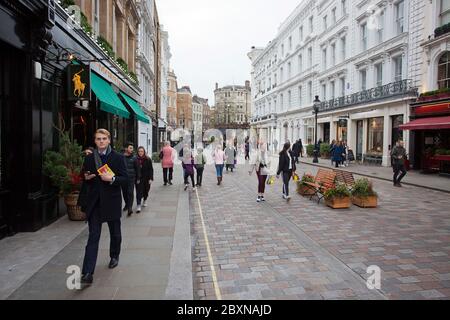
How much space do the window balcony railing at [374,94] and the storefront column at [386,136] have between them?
1.30 meters

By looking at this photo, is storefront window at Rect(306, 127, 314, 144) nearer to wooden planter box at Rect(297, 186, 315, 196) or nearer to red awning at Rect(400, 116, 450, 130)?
red awning at Rect(400, 116, 450, 130)

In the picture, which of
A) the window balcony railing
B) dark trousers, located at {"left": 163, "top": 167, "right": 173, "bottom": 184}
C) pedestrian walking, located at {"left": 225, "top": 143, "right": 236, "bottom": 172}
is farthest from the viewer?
the window balcony railing

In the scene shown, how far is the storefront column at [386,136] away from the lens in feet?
74.7

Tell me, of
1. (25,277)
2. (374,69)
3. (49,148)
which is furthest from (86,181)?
(374,69)

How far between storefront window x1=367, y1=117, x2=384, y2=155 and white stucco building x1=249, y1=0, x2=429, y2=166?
4 cm

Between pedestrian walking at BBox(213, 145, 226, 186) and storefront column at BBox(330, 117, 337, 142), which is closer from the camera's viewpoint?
pedestrian walking at BBox(213, 145, 226, 186)

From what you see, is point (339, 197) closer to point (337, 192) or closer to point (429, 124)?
point (337, 192)

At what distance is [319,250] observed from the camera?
18.4 ft

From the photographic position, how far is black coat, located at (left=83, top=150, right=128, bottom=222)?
14.1 feet

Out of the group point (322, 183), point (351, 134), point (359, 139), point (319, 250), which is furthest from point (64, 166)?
point (359, 139)

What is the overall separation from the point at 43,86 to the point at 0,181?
2.03 metres

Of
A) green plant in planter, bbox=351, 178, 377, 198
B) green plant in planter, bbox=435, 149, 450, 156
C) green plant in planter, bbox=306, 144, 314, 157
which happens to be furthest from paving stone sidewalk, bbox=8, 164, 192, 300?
green plant in planter, bbox=306, 144, 314, 157

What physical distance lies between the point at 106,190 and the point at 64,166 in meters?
3.21
